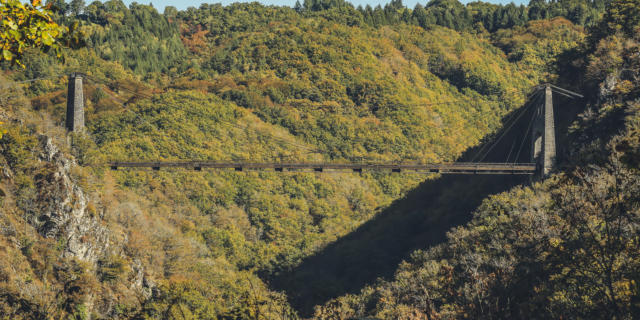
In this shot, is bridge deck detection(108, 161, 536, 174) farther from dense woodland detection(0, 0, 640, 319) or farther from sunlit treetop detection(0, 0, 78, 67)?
sunlit treetop detection(0, 0, 78, 67)

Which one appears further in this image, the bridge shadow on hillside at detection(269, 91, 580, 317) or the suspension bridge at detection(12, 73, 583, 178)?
the bridge shadow on hillside at detection(269, 91, 580, 317)

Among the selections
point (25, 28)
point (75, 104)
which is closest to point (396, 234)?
point (75, 104)

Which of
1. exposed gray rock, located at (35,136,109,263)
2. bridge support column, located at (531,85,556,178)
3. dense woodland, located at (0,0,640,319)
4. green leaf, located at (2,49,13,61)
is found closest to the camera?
green leaf, located at (2,49,13,61)

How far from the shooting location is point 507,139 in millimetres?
60812

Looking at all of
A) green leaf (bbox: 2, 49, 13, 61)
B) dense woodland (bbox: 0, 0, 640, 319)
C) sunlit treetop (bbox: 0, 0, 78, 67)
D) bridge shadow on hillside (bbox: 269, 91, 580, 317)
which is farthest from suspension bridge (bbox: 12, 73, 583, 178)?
green leaf (bbox: 2, 49, 13, 61)

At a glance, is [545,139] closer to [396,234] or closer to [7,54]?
[396,234]

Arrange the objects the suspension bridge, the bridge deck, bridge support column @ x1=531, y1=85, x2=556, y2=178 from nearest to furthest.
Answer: the bridge deck → the suspension bridge → bridge support column @ x1=531, y1=85, x2=556, y2=178

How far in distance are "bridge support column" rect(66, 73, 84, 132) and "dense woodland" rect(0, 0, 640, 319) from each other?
1450mm

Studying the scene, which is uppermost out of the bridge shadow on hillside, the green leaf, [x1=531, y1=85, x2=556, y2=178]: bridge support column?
the green leaf

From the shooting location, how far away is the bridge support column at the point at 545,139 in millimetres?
44125

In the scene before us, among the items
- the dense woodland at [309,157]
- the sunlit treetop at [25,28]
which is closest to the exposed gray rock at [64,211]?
the dense woodland at [309,157]

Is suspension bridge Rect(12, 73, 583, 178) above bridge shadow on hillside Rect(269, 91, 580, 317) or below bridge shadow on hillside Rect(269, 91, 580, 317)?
above

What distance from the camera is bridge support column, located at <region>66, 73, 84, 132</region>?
47656 mm

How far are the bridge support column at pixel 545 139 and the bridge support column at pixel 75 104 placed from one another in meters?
37.4
